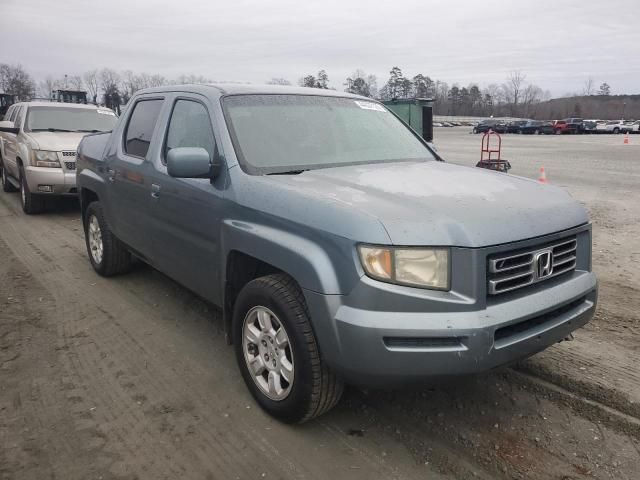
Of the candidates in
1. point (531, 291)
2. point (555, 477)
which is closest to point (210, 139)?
point (531, 291)

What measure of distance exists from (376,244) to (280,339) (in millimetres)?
847

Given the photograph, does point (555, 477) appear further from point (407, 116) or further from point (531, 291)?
point (407, 116)

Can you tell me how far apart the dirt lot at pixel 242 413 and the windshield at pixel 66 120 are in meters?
6.04

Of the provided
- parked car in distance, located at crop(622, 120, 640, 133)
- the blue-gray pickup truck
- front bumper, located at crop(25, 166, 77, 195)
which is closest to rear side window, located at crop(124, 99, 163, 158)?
the blue-gray pickup truck

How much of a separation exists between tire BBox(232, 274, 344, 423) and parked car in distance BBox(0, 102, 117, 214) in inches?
265

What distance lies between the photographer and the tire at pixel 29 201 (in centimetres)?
890

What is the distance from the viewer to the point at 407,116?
18.2 meters

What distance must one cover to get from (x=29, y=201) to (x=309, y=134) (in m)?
7.07

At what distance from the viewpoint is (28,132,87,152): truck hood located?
873cm

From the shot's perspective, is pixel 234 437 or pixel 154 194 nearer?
pixel 234 437

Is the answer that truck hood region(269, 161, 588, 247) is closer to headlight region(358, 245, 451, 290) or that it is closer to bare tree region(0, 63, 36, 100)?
headlight region(358, 245, 451, 290)

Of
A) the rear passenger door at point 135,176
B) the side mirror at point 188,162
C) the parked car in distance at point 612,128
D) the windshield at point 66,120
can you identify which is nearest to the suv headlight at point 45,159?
the windshield at point 66,120

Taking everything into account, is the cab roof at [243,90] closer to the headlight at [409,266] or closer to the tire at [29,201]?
the headlight at [409,266]

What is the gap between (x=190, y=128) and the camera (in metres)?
3.88
